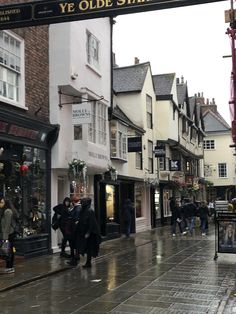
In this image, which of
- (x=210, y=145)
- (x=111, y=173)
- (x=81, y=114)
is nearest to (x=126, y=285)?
(x=81, y=114)

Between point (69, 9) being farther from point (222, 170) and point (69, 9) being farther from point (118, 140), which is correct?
point (222, 170)

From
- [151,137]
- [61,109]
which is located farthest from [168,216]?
[61,109]

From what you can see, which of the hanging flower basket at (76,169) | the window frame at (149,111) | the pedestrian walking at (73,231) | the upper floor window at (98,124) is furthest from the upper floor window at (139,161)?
the pedestrian walking at (73,231)

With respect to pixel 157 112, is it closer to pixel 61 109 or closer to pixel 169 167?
pixel 169 167

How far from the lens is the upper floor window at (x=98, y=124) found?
18.6 meters

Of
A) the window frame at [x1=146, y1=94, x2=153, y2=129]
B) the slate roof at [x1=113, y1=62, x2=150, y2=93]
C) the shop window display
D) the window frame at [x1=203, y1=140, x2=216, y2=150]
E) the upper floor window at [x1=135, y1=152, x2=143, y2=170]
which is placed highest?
the slate roof at [x1=113, y1=62, x2=150, y2=93]

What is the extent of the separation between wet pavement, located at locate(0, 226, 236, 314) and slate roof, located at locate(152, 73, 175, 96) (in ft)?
65.4

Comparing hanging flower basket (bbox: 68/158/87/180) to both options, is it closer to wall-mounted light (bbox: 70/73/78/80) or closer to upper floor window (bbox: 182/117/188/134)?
wall-mounted light (bbox: 70/73/78/80)

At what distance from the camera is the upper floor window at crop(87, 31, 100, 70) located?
18.6 meters

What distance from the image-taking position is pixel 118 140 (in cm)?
2364

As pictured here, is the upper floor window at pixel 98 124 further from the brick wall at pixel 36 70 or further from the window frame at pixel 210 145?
the window frame at pixel 210 145

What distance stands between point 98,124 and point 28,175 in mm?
4995

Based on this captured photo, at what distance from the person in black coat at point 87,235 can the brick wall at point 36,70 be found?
3.83 m

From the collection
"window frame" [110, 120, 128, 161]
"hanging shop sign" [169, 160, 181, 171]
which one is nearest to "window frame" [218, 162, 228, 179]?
"hanging shop sign" [169, 160, 181, 171]
